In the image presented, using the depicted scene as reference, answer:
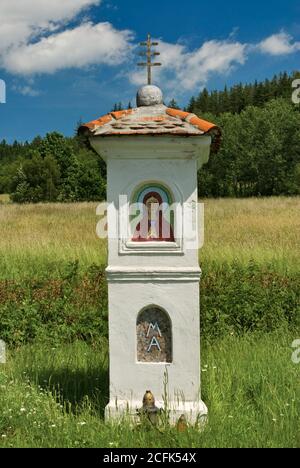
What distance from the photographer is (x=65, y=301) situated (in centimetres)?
768

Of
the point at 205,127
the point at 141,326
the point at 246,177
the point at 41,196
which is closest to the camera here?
the point at 205,127

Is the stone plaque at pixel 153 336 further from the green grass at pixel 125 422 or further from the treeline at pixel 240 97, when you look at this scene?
the treeline at pixel 240 97

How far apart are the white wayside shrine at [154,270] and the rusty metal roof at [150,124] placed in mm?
16

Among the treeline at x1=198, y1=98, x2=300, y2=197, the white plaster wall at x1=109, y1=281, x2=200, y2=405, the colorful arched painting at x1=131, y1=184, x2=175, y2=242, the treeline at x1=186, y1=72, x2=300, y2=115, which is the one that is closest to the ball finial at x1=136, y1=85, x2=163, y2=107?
the colorful arched painting at x1=131, y1=184, x2=175, y2=242

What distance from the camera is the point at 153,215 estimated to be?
4211 millimetres

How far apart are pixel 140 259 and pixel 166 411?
49.2 inches

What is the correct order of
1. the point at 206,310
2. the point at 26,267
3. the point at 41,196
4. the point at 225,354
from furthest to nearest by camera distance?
the point at 41,196, the point at 26,267, the point at 206,310, the point at 225,354

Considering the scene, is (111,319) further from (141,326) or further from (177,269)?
(177,269)

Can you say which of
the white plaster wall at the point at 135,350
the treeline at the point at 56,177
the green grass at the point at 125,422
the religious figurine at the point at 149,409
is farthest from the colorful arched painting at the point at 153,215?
the treeline at the point at 56,177

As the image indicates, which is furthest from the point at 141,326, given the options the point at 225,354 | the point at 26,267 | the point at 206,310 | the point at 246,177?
the point at 246,177

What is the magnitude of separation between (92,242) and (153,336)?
827 centimetres

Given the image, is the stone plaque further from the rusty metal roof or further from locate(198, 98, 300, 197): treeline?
locate(198, 98, 300, 197): treeline

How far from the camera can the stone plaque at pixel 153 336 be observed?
4184mm

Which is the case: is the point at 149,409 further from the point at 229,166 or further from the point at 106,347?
the point at 229,166
